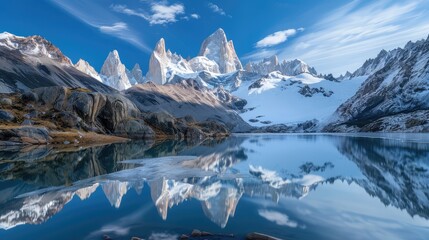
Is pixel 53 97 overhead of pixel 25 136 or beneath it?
overhead

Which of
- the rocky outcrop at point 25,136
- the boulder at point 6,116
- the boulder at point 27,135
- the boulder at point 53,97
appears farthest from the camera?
the boulder at point 53,97

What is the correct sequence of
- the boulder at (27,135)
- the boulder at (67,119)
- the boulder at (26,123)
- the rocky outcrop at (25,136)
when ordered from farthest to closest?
the boulder at (67,119), the boulder at (26,123), the boulder at (27,135), the rocky outcrop at (25,136)

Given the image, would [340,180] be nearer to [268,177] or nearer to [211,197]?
[268,177]

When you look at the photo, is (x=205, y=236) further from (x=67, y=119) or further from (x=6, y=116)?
(x=67, y=119)

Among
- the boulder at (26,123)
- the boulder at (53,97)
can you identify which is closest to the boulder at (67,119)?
the boulder at (53,97)

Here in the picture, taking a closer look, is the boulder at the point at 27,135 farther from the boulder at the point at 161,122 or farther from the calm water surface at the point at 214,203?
the boulder at the point at 161,122

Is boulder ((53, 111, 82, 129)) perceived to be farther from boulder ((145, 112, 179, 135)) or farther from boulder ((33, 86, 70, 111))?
boulder ((145, 112, 179, 135))

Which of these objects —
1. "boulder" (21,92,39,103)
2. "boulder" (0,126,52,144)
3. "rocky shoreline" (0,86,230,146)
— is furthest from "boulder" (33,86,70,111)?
"boulder" (0,126,52,144)

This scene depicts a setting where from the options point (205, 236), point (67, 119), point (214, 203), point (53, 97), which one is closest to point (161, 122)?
point (53, 97)
